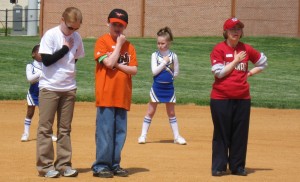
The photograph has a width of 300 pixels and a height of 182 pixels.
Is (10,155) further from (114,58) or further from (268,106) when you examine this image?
(268,106)

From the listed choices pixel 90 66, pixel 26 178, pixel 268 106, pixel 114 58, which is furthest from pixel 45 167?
pixel 90 66

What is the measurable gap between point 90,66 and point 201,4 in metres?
14.7

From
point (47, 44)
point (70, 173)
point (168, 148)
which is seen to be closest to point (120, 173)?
point (70, 173)

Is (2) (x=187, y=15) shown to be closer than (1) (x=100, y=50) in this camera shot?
No

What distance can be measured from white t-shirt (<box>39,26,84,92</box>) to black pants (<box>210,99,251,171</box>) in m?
1.77

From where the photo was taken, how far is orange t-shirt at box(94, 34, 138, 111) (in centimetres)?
951

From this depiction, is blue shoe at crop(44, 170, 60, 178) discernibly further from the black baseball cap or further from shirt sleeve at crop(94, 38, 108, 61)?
the black baseball cap

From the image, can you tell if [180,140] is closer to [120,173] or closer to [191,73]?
[120,173]

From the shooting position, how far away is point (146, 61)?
28500mm

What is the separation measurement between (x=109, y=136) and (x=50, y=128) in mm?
692

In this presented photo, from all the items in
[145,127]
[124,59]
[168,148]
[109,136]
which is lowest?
[168,148]

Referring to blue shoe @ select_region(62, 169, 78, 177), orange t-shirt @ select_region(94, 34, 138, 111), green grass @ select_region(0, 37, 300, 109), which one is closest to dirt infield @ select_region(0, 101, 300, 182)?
blue shoe @ select_region(62, 169, 78, 177)

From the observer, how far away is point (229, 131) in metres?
9.96

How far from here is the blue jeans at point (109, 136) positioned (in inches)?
376
